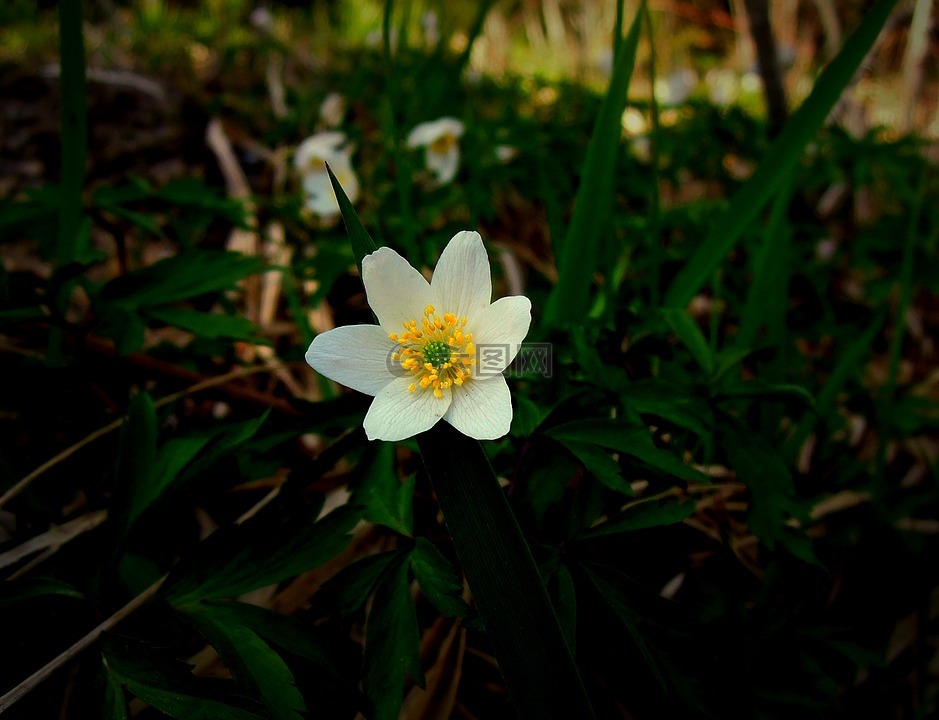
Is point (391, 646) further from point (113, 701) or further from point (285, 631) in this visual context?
point (113, 701)

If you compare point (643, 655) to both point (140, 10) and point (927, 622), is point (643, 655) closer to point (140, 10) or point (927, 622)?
point (927, 622)

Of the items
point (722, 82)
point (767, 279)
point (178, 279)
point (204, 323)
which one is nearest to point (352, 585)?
point (204, 323)

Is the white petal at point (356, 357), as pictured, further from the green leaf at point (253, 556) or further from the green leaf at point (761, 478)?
the green leaf at point (761, 478)

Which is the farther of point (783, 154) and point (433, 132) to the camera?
point (433, 132)

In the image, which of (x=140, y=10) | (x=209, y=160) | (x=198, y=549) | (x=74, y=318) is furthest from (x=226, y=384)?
(x=140, y=10)

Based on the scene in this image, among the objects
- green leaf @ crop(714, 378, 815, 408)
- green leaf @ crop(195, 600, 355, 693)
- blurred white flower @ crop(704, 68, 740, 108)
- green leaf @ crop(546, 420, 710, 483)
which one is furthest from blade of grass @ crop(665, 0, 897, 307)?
blurred white flower @ crop(704, 68, 740, 108)

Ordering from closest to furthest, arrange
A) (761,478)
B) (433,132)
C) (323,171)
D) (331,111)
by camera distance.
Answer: (761,478)
(433,132)
(323,171)
(331,111)
